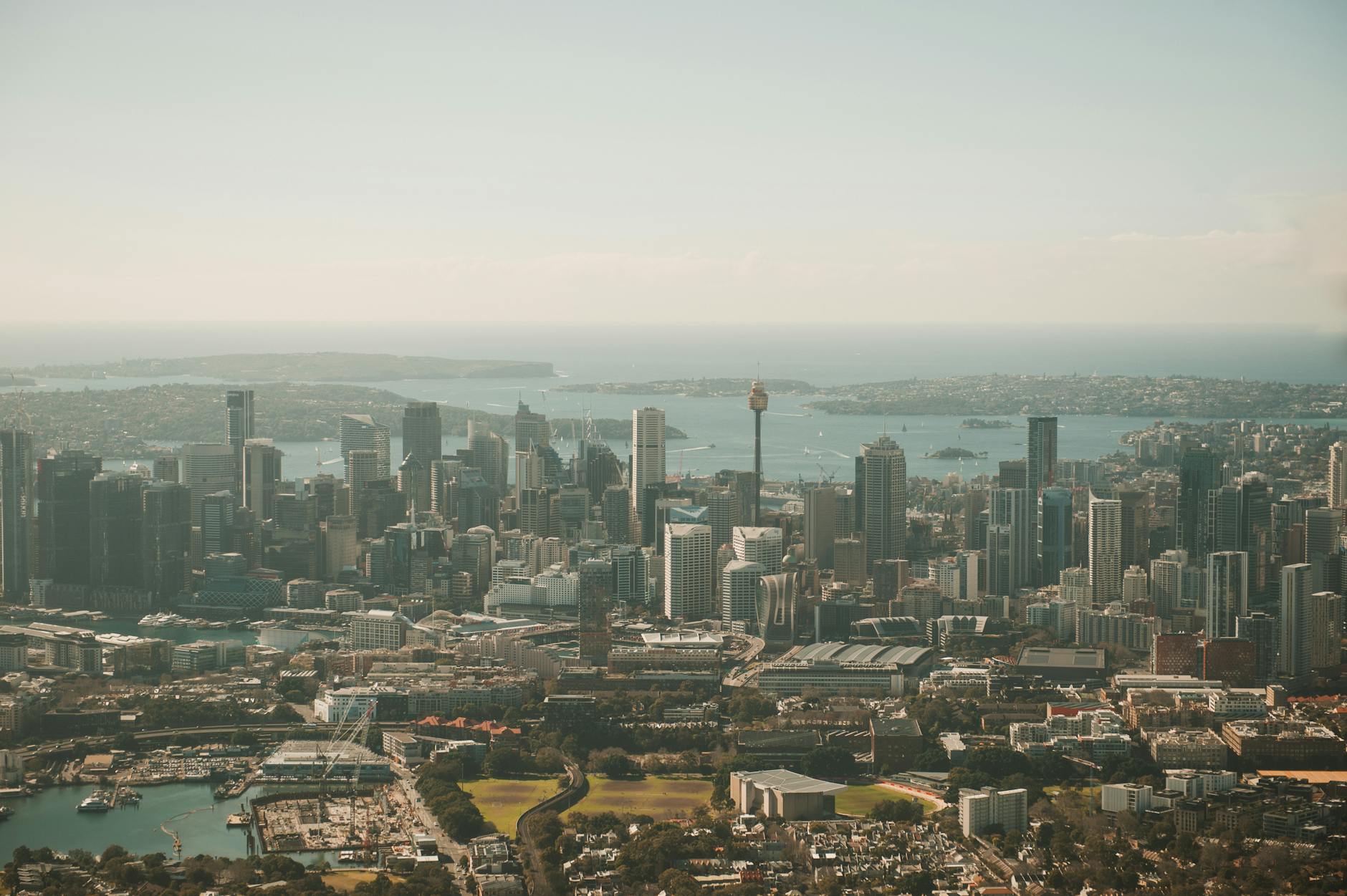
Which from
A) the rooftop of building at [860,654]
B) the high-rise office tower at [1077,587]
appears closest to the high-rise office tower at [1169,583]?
the high-rise office tower at [1077,587]

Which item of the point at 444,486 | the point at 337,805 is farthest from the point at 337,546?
the point at 337,805

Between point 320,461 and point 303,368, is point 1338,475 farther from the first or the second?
point 303,368

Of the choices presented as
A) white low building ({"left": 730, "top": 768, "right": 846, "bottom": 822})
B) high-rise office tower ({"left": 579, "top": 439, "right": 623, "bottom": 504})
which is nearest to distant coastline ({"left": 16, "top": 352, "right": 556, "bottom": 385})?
high-rise office tower ({"left": 579, "top": 439, "right": 623, "bottom": 504})

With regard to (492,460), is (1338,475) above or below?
above

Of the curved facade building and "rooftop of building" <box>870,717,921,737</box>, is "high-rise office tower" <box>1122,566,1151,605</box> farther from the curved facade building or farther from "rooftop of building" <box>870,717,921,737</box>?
"rooftop of building" <box>870,717,921,737</box>

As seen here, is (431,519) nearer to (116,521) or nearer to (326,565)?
(326,565)

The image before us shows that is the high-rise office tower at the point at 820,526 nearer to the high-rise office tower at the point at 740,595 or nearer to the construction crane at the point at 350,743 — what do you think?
the high-rise office tower at the point at 740,595
